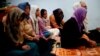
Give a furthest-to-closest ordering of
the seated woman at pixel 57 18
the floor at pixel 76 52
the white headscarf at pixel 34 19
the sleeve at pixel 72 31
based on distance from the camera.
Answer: the seated woman at pixel 57 18
the sleeve at pixel 72 31
the white headscarf at pixel 34 19
the floor at pixel 76 52

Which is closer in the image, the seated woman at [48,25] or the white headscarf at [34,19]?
the white headscarf at [34,19]

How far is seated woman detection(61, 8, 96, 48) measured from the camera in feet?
19.4

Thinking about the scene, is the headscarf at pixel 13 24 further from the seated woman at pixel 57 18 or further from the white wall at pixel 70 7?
the white wall at pixel 70 7

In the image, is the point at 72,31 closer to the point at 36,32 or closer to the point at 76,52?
the point at 76,52

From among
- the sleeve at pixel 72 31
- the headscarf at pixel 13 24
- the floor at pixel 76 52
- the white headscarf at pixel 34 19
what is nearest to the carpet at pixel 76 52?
the floor at pixel 76 52

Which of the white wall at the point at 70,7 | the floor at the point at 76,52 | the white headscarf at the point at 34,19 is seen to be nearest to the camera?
the floor at the point at 76,52

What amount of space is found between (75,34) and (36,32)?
969 mm

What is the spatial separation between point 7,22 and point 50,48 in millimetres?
1493

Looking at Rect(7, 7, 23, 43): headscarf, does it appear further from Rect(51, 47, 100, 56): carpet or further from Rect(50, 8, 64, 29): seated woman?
Rect(50, 8, 64, 29): seated woman

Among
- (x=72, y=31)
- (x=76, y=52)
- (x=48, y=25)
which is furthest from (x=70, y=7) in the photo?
(x=76, y=52)

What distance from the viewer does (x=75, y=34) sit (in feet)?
19.4

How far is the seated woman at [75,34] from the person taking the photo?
19.4 ft

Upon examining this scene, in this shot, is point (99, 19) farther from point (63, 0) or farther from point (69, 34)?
point (69, 34)

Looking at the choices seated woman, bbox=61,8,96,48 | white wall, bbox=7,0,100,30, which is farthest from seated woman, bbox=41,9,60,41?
white wall, bbox=7,0,100,30
